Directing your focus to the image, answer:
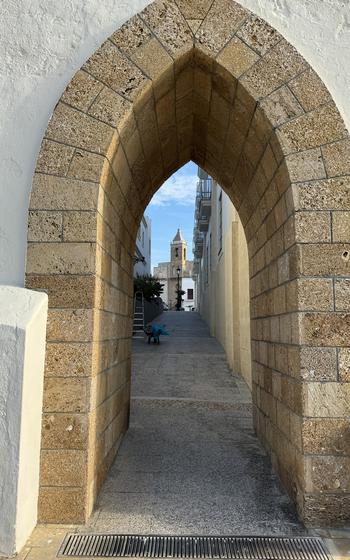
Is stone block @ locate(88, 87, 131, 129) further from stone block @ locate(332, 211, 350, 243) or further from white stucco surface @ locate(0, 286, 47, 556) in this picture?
stone block @ locate(332, 211, 350, 243)

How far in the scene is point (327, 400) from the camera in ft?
9.65

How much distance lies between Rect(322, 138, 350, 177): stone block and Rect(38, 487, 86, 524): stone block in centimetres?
287

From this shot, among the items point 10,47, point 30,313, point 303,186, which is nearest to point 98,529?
point 30,313

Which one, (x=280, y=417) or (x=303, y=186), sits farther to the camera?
(x=280, y=417)

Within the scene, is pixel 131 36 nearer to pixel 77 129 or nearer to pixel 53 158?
pixel 77 129

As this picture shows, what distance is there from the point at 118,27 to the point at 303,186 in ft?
6.30

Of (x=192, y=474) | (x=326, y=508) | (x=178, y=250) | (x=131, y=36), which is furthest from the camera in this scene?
(x=178, y=250)

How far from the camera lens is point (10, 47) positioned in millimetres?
3439

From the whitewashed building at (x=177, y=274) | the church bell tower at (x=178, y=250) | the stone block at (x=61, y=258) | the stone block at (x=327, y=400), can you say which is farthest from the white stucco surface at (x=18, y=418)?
the church bell tower at (x=178, y=250)

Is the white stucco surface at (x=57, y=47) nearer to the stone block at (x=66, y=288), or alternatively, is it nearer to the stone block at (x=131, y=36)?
the stone block at (x=131, y=36)

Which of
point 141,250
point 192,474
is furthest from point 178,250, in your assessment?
point 192,474

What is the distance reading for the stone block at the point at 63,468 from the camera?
2.93 metres

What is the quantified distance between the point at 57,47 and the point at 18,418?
279 centimetres

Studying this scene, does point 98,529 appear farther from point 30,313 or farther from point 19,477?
point 30,313
